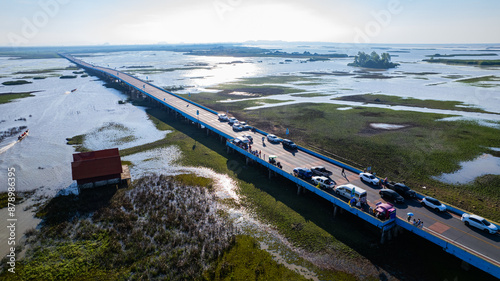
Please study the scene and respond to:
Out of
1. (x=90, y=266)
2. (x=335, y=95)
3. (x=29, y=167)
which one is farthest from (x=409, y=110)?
(x=29, y=167)

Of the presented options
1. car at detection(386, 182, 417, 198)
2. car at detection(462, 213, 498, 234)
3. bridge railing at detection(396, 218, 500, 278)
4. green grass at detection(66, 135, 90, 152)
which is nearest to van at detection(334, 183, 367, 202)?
car at detection(386, 182, 417, 198)

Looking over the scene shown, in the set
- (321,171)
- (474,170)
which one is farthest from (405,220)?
(474,170)

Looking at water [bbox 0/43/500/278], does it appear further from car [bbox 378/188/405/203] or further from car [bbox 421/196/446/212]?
car [bbox 421/196/446/212]

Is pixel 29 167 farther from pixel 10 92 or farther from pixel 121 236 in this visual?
pixel 10 92

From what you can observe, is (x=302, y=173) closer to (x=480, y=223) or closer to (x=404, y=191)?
(x=404, y=191)

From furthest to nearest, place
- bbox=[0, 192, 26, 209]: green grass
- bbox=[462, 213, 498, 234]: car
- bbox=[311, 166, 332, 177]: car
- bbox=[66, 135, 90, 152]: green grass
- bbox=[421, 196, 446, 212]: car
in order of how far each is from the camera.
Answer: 1. bbox=[66, 135, 90, 152]: green grass
2. bbox=[311, 166, 332, 177]: car
3. bbox=[0, 192, 26, 209]: green grass
4. bbox=[421, 196, 446, 212]: car
5. bbox=[462, 213, 498, 234]: car

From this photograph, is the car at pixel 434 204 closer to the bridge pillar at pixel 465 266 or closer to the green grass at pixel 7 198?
the bridge pillar at pixel 465 266
